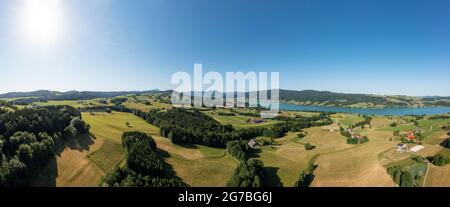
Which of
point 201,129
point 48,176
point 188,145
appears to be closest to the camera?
point 48,176

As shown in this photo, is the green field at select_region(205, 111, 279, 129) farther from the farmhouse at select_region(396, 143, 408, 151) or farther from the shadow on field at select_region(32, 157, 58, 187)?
the shadow on field at select_region(32, 157, 58, 187)

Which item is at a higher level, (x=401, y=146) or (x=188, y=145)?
(x=401, y=146)

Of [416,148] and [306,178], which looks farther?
[416,148]

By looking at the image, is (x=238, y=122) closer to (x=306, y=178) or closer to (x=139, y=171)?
(x=306, y=178)

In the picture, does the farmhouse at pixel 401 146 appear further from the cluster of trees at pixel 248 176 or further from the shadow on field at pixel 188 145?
the shadow on field at pixel 188 145

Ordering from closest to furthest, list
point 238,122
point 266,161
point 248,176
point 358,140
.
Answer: point 248,176 → point 266,161 → point 358,140 → point 238,122

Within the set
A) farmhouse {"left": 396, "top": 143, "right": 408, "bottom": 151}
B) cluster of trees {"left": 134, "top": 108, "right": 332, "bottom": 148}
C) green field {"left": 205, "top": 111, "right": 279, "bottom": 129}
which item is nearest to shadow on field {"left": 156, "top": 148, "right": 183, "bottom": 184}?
cluster of trees {"left": 134, "top": 108, "right": 332, "bottom": 148}

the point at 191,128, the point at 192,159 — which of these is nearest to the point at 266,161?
the point at 192,159
